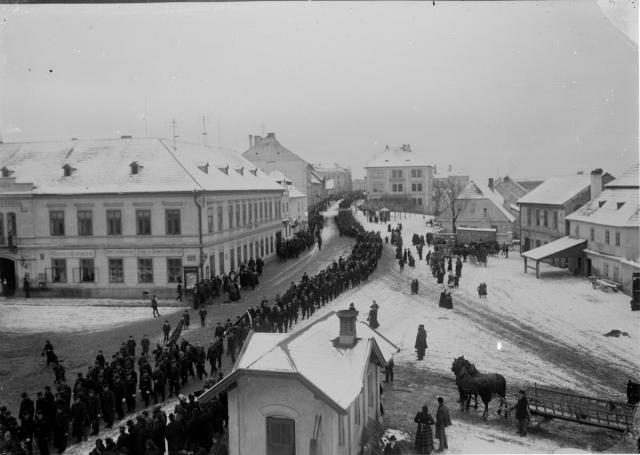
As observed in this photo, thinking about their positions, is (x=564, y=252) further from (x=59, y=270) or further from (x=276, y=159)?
(x=276, y=159)

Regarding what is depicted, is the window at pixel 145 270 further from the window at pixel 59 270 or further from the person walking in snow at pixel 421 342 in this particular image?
the person walking in snow at pixel 421 342

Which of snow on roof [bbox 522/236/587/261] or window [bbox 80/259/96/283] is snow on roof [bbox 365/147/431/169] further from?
window [bbox 80/259/96/283]

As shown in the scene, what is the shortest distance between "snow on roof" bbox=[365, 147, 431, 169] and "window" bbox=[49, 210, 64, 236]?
59219mm

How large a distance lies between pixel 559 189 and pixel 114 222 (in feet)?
107

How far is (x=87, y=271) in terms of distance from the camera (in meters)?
32.8

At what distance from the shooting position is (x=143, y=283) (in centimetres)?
3238

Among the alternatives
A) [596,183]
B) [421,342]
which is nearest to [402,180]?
[596,183]

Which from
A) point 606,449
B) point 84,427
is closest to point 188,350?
point 84,427

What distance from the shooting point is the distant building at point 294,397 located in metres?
11.2

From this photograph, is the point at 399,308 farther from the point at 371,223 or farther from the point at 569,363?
the point at 371,223

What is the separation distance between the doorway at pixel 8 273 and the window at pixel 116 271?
19.0 ft

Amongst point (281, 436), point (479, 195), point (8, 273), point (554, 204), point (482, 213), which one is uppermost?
point (479, 195)

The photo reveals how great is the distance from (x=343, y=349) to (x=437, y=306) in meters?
16.6

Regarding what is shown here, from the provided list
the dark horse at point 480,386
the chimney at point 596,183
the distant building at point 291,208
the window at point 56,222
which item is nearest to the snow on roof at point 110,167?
the window at point 56,222
